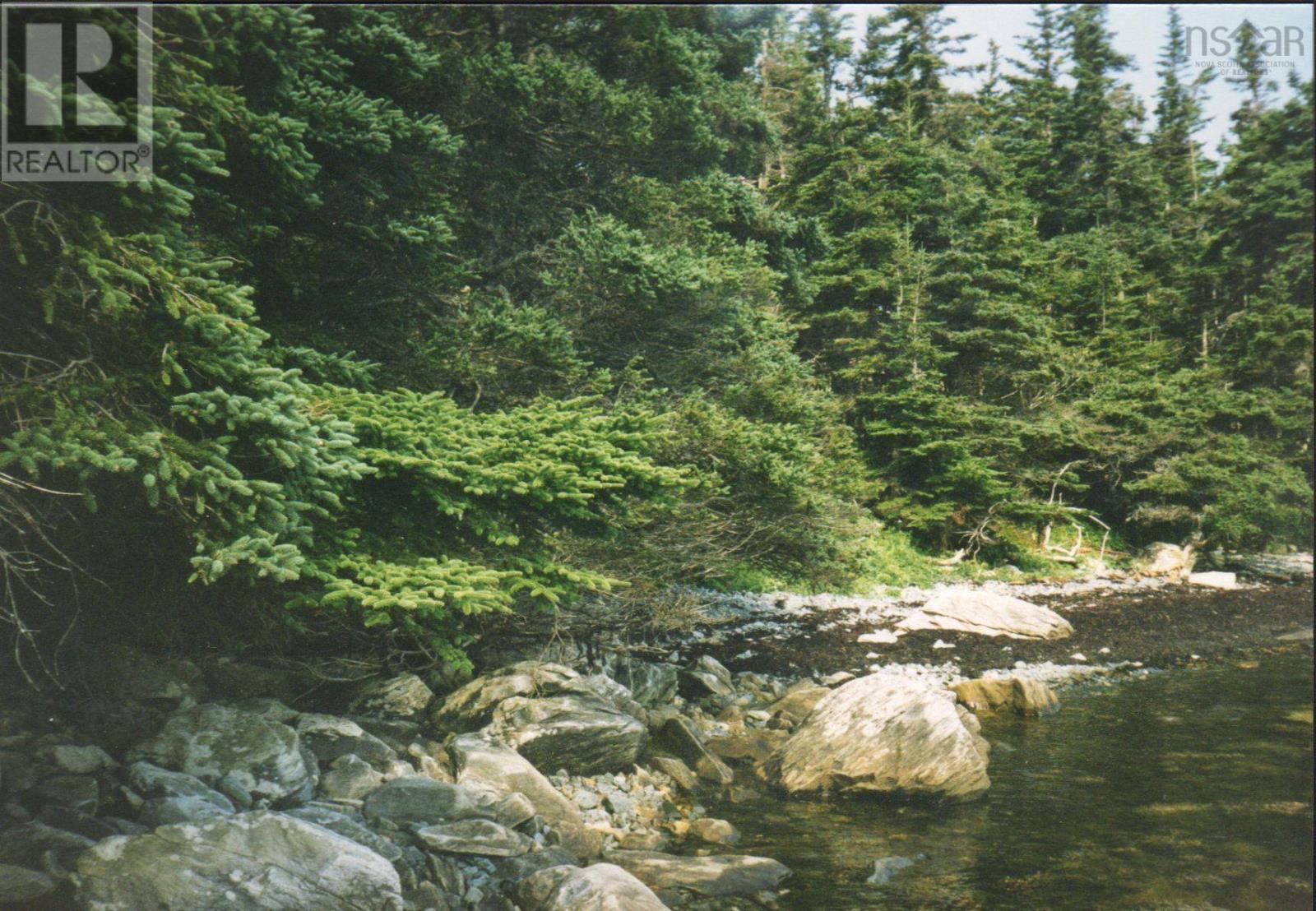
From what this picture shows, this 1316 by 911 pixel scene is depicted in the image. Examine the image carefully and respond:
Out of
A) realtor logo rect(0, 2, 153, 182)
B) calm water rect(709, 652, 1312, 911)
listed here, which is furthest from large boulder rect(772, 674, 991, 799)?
realtor logo rect(0, 2, 153, 182)

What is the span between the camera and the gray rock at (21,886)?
147 inches

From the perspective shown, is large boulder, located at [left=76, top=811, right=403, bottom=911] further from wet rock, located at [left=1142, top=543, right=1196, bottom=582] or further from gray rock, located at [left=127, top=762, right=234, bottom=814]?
wet rock, located at [left=1142, top=543, right=1196, bottom=582]

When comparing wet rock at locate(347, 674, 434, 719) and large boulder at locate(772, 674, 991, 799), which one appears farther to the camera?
large boulder at locate(772, 674, 991, 799)

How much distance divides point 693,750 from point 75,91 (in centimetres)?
745

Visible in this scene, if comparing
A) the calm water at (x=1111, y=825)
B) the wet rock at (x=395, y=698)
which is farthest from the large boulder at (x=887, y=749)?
the wet rock at (x=395, y=698)

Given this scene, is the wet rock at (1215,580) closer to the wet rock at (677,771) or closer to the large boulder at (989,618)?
the large boulder at (989,618)

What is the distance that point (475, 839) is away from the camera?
18.4ft

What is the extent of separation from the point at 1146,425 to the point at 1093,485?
746 centimetres

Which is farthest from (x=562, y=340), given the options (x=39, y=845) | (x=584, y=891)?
(x=39, y=845)

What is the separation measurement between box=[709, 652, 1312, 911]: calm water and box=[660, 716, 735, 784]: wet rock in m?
0.64

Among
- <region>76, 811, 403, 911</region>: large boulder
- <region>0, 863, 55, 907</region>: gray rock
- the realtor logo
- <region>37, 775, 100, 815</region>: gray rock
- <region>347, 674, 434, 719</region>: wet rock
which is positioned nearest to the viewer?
the realtor logo

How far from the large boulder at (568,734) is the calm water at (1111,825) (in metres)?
1.07

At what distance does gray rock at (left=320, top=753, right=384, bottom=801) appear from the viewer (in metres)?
5.82

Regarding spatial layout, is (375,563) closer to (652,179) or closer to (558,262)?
(558,262)
